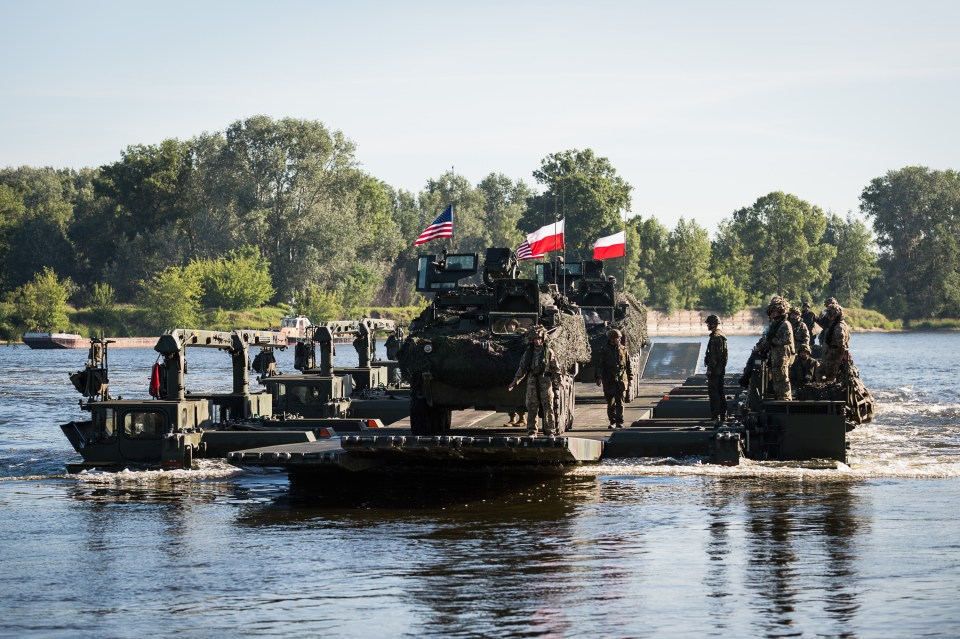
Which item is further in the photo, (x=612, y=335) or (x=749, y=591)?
(x=612, y=335)

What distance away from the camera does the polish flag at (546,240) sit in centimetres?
3198

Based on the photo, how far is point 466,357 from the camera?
18875mm

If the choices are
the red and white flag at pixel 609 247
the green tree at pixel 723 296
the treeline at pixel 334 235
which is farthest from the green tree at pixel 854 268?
the red and white flag at pixel 609 247

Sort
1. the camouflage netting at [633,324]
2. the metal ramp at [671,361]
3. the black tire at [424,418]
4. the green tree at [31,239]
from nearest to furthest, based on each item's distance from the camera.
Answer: the black tire at [424,418], the camouflage netting at [633,324], the metal ramp at [671,361], the green tree at [31,239]

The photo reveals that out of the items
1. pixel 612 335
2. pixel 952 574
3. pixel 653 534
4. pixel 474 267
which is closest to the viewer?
pixel 952 574

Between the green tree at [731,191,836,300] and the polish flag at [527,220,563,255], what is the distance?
94119mm

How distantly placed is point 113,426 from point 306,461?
18.7ft

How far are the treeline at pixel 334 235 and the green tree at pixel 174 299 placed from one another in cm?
21

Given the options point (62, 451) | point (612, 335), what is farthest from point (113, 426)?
point (612, 335)

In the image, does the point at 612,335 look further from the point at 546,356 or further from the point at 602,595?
the point at 602,595

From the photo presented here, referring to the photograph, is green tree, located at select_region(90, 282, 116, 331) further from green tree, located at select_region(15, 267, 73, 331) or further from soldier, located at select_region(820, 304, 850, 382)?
soldier, located at select_region(820, 304, 850, 382)

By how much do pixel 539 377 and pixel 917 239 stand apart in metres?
124

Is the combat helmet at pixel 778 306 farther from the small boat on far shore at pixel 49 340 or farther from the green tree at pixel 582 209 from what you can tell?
the green tree at pixel 582 209

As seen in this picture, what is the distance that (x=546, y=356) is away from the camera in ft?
59.9
